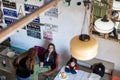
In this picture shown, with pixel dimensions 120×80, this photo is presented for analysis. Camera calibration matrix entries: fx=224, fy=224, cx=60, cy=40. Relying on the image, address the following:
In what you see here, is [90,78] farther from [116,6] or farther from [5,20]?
[5,20]

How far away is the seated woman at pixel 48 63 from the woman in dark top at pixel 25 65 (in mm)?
159

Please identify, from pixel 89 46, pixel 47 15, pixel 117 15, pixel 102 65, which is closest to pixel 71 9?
pixel 47 15

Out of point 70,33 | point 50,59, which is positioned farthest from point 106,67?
point 50,59

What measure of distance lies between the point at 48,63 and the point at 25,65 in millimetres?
424

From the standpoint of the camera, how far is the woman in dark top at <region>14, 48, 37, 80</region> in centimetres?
398

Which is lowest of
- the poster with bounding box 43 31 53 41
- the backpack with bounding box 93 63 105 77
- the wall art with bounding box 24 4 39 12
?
the backpack with bounding box 93 63 105 77

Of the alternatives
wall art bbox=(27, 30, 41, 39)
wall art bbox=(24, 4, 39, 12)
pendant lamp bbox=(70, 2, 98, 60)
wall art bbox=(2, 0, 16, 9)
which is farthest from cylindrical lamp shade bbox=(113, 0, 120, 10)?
wall art bbox=(2, 0, 16, 9)

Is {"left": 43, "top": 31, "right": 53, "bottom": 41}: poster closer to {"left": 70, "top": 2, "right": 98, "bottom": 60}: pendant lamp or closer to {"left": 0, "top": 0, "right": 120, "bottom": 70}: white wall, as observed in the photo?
{"left": 0, "top": 0, "right": 120, "bottom": 70}: white wall

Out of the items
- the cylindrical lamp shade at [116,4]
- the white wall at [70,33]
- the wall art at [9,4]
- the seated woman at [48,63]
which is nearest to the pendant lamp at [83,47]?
the cylindrical lamp shade at [116,4]

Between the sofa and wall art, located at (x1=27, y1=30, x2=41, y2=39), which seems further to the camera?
wall art, located at (x1=27, y1=30, x2=41, y2=39)

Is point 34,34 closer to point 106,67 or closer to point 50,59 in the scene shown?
point 50,59

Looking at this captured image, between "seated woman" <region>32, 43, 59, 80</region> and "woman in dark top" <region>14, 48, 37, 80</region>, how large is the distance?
0.52ft

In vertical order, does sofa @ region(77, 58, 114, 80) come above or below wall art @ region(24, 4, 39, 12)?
below

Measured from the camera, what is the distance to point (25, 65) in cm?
403
